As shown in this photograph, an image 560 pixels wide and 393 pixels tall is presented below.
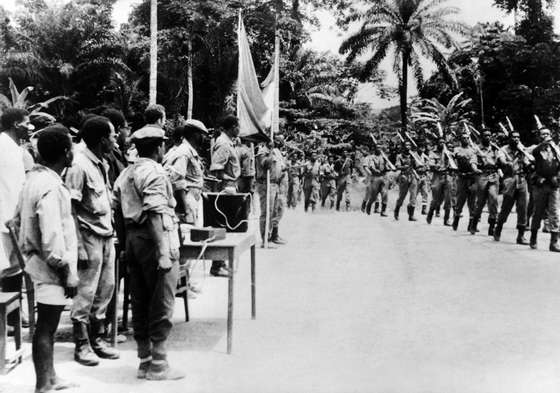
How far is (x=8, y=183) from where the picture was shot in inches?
248

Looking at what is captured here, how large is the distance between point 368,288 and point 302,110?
27.6 m

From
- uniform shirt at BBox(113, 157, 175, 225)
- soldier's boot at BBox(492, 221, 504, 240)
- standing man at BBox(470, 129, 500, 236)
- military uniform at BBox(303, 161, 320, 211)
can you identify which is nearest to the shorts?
uniform shirt at BBox(113, 157, 175, 225)

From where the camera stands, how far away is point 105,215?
221 inches

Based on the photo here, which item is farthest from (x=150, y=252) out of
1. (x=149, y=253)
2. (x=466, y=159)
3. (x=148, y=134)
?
(x=466, y=159)

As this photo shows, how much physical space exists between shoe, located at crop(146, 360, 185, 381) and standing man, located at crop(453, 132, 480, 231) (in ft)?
37.2

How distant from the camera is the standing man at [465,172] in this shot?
15375 millimetres

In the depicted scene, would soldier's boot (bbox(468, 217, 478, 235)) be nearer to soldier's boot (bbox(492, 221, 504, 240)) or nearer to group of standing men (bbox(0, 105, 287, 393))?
soldier's boot (bbox(492, 221, 504, 240))

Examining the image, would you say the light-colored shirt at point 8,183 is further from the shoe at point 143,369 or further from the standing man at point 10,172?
the shoe at point 143,369

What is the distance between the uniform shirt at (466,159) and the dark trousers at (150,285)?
11.4 metres

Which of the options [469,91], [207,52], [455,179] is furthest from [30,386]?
[469,91]

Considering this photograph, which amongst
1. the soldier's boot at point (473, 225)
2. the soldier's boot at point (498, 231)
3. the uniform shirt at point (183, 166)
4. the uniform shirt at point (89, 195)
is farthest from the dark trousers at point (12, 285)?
the soldier's boot at point (473, 225)

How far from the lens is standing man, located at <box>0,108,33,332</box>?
609cm

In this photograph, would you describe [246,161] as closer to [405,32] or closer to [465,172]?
[465,172]

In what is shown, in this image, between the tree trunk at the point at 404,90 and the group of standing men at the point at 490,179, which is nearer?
the group of standing men at the point at 490,179
